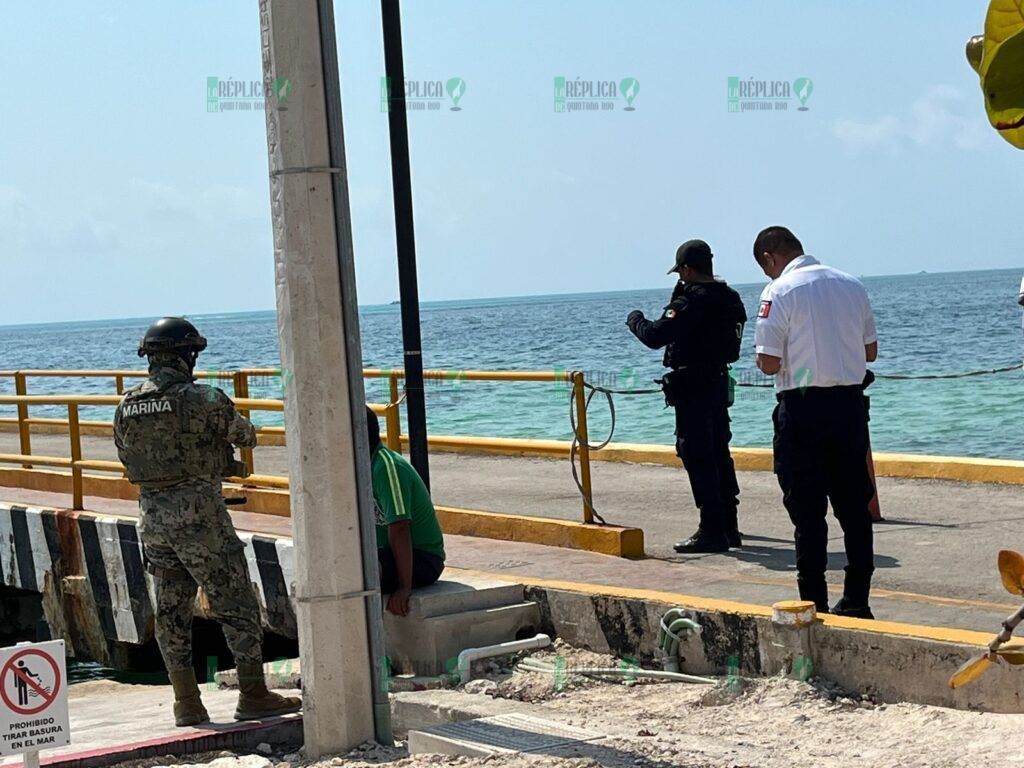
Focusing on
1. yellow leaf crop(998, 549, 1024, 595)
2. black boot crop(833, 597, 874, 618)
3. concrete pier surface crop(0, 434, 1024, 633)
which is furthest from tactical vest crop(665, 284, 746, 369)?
yellow leaf crop(998, 549, 1024, 595)

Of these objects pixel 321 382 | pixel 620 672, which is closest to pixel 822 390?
pixel 620 672

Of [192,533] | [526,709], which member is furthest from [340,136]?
[526,709]

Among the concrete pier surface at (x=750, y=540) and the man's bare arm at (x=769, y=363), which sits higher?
the man's bare arm at (x=769, y=363)

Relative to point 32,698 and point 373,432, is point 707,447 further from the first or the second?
point 32,698

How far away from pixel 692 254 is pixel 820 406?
2482 mm

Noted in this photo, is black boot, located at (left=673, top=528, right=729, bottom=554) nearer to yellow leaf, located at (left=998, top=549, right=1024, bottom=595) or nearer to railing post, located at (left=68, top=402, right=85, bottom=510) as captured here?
railing post, located at (left=68, top=402, right=85, bottom=510)

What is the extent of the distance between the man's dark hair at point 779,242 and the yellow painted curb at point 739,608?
5.21ft

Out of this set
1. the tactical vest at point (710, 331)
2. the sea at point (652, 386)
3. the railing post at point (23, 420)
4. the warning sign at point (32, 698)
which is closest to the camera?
the warning sign at point (32, 698)

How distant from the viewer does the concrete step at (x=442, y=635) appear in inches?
258

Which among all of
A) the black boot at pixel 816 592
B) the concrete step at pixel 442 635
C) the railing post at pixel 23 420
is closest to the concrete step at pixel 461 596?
the concrete step at pixel 442 635

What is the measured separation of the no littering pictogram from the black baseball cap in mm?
4774

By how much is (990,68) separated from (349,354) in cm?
439

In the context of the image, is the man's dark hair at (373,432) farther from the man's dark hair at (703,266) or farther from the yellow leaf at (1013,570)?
the yellow leaf at (1013,570)

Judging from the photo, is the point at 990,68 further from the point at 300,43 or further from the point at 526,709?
the point at 526,709
